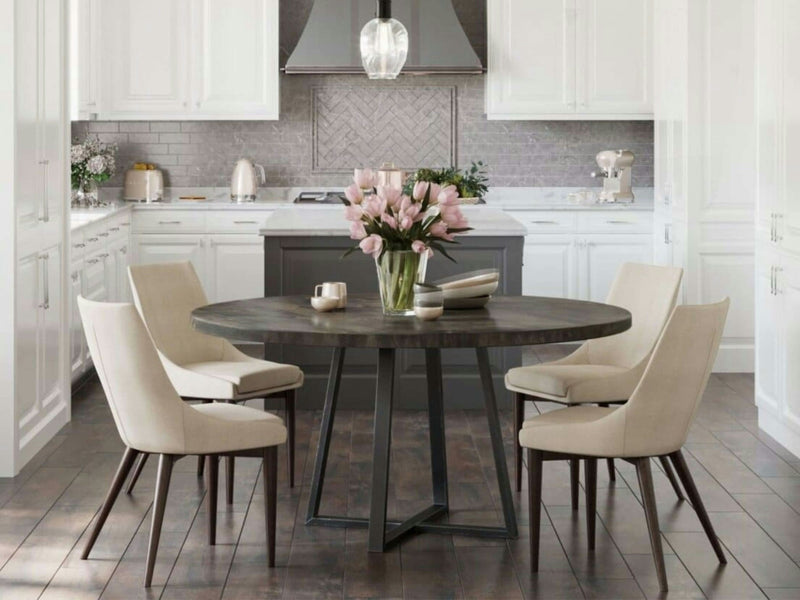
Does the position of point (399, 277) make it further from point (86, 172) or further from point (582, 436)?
point (86, 172)

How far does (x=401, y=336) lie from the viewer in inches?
137

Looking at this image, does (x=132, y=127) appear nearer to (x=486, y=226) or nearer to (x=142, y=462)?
(x=486, y=226)

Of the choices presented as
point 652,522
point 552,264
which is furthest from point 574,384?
point 552,264

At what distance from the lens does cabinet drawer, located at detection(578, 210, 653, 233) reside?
7.73 meters

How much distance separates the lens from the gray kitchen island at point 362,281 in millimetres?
5875

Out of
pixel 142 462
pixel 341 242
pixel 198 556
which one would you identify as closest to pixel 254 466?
pixel 142 462

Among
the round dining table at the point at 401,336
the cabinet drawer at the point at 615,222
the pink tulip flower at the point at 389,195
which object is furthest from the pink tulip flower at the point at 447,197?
the cabinet drawer at the point at 615,222

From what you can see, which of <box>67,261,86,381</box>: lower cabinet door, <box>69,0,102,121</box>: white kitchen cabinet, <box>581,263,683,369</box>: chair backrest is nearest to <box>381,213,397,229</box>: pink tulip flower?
<box>581,263,683,369</box>: chair backrest

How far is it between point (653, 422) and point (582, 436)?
0.68 ft

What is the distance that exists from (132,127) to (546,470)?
465 cm

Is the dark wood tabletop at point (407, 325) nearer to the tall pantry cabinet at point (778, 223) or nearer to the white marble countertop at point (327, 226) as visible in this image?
the tall pantry cabinet at point (778, 223)

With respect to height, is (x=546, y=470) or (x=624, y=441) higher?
(x=624, y=441)

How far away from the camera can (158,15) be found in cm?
783

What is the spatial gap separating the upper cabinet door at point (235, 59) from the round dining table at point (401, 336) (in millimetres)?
3849
